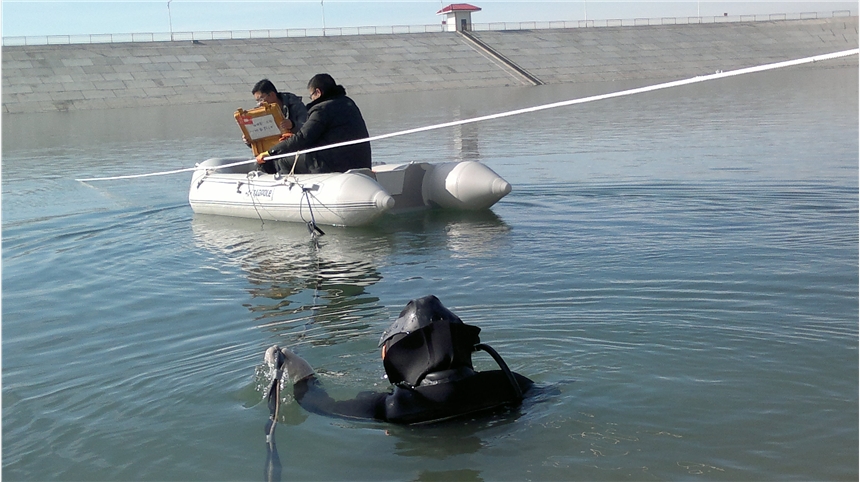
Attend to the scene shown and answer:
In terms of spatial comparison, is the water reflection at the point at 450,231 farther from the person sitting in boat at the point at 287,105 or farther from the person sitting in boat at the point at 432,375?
the person sitting in boat at the point at 432,375

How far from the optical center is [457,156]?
15.1m

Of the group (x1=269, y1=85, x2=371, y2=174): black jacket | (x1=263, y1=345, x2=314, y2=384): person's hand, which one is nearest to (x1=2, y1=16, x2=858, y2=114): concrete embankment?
(x1=269, y1=85, x2=371, y2=174): black jacket

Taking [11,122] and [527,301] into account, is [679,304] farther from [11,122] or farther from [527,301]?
[11,122]

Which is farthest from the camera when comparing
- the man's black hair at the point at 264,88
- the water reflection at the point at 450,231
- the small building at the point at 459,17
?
the small building at the point at 459,17

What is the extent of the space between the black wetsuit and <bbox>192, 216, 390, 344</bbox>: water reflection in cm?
135

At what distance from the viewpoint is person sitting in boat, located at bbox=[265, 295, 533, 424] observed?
3.83m

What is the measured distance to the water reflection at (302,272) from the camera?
19.6ft

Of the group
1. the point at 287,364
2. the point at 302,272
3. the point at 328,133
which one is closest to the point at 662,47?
the point at 328,133

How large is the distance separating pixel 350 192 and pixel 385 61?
3608cm

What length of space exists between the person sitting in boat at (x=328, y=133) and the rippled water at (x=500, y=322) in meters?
0.86

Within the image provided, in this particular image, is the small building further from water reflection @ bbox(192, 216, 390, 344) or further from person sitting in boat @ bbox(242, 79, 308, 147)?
water reflection @ bbox(192, 216, 390, 344)

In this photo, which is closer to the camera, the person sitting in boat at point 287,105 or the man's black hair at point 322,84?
the man's black hair at point 322,84

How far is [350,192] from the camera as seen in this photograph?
363 inches

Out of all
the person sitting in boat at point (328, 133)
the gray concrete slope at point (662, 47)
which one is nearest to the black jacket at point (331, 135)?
the person sitting in boat at point (328, 133)
